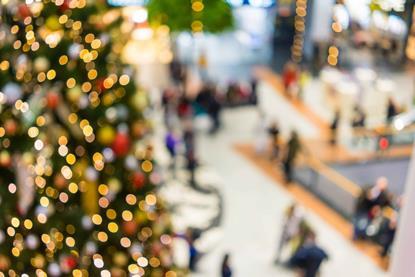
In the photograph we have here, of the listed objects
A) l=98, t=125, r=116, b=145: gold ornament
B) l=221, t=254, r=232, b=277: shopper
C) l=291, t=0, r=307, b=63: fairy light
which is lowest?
l=291, t=0, r=307, b=63: fairy light

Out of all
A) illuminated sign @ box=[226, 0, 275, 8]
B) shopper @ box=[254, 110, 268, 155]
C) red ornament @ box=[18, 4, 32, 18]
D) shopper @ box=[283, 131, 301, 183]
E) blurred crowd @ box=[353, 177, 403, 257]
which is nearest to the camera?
red ornament @ box=[18, 4, 32, 18]

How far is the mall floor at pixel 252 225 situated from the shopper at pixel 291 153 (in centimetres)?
34

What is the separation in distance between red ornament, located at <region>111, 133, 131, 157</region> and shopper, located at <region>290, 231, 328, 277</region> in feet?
16.1

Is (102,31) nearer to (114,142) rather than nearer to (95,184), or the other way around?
(114,142)

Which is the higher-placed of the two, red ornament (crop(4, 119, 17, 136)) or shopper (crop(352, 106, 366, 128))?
red ornament (crop(4, 119, 17, 136))

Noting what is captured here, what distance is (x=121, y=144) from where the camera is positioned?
15.8 feet

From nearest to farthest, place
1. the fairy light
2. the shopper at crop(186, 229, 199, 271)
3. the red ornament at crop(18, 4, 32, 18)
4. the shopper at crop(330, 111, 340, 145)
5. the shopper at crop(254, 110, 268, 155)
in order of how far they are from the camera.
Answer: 1. the red ornament at crop(18, 4, 32, 18)
2. the shopper at crop(186, 229, 199, 271)
3. the shopper at crop(254, 110, 268, 155)
4. the shopper at crop(330, 111, 340, 145)
5. the fairy light

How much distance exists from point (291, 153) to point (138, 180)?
813 cm

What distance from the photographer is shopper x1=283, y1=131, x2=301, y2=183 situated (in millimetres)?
12859

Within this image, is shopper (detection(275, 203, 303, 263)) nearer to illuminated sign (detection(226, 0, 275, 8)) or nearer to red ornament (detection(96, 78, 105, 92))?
red ornament (detection(96, 78, 105, 92))

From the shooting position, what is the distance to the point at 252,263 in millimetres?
10492

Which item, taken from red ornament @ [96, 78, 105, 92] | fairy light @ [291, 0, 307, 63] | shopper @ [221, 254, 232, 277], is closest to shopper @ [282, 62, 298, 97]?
fairy light @ [291, 0, 307, 63]

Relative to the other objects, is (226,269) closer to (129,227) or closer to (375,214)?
(375,214)

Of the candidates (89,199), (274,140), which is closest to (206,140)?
(274,140)
